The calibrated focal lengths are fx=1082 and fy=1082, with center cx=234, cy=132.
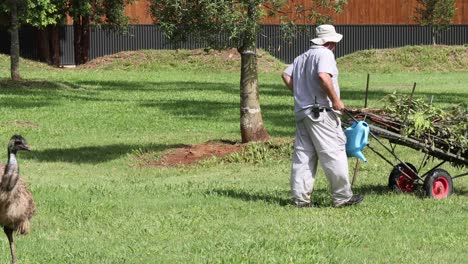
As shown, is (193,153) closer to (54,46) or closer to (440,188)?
(440,188)

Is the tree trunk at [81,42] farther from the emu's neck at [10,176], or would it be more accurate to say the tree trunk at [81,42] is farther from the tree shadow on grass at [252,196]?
the emu's neck at [10,176]

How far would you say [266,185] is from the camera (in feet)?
47.2

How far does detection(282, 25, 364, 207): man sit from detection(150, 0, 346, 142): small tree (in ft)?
15.8

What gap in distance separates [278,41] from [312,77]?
123 feet

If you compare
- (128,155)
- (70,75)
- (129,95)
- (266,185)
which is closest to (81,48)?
(70,75)

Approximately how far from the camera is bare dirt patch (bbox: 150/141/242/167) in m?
17.4

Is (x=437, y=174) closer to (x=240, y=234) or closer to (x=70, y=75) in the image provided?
(x=240, y=234)

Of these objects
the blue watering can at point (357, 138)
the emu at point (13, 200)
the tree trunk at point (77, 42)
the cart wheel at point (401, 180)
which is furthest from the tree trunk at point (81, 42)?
the emu at point (13, 200)

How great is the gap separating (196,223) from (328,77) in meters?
2.13

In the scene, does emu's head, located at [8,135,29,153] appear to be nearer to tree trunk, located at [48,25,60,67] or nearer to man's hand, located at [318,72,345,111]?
man's hand, located at [318,72,345,111]

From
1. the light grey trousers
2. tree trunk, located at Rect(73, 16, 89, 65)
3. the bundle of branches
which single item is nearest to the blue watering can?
the light grey trousers

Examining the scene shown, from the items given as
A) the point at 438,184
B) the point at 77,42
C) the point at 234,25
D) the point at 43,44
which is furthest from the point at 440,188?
the point at 43,44

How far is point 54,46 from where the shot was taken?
47.8 metres

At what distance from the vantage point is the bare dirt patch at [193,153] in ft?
57.2
